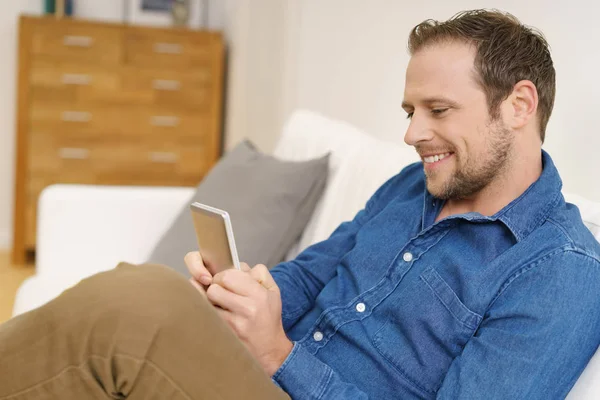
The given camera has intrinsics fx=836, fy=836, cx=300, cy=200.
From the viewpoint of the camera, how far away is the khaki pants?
3.60 ft

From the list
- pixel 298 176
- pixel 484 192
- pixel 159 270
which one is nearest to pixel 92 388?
pixel 159 270

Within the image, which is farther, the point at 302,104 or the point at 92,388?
the point at 302,104

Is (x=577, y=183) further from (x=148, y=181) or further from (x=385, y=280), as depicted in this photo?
(x=148, y=181)

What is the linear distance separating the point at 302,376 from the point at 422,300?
238 mm

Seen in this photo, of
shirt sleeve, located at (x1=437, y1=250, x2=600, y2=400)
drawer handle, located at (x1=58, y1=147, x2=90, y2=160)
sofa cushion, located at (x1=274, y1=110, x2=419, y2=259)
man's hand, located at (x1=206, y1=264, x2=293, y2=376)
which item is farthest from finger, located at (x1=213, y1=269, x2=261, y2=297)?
drawer handle, located at (x1=58, y1=147, x2=90, y2=160)

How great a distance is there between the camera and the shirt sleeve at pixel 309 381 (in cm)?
132

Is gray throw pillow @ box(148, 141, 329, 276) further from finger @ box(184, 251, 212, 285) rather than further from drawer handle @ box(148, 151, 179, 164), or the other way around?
drawer handle @ box(148, 151, 179, 164)

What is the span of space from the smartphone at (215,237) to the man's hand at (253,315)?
5 cm

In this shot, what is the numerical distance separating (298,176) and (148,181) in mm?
2275

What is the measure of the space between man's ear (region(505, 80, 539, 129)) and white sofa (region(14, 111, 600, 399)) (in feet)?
2.36

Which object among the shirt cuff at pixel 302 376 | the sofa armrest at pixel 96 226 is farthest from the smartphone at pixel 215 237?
the sofa armrest at pixel 96 226

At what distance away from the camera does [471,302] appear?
1.30 m

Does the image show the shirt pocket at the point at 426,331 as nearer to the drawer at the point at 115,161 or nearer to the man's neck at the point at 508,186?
the man's neck at the point at 508,186

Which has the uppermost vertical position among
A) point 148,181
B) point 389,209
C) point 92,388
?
point 389,209
